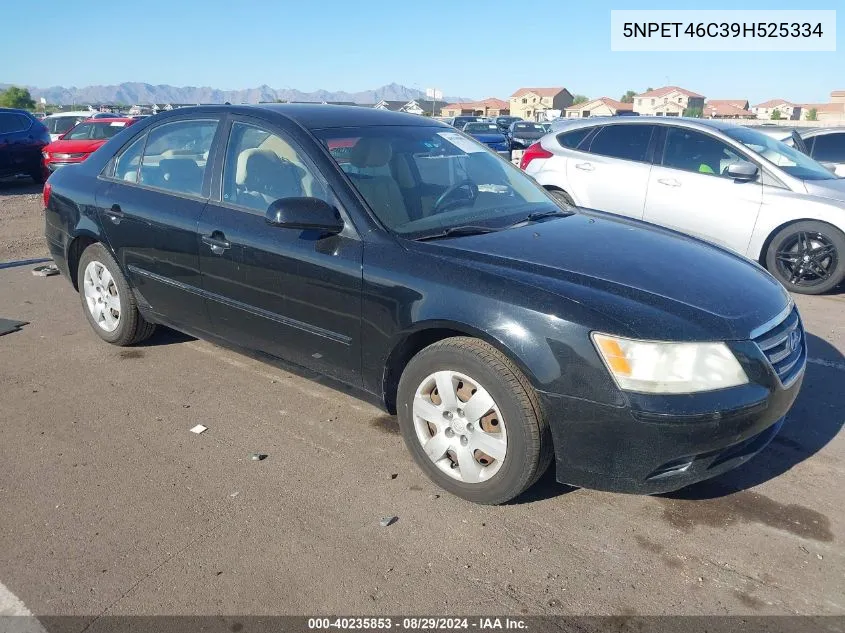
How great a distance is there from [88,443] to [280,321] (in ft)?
3.84

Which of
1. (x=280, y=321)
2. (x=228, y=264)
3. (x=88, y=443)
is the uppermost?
(x=228, y=264)

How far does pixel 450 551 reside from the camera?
2732 millimetres

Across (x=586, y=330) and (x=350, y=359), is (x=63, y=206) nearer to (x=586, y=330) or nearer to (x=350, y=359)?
(x=350, y=359)

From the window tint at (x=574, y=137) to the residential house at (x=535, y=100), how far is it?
91.3 m

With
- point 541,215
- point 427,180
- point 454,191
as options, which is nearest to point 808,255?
point 541,215

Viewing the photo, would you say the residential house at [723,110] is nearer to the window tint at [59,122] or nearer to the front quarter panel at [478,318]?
the window tint at [59,122]

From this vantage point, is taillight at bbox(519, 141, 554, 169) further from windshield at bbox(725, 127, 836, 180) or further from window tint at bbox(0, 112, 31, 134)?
window tint at bbox(0, 112, 31, 134)

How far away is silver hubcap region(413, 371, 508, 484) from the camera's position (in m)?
2.88

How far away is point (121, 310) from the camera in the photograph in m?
4.72

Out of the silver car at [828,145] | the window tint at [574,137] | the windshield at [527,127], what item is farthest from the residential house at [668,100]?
the window tint at [574,137]

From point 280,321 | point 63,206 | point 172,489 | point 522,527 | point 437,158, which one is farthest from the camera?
point 63,206

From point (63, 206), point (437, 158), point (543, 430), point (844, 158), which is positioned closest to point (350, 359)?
point (543, 430)

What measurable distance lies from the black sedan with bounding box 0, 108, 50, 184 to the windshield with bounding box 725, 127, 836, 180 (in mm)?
13373

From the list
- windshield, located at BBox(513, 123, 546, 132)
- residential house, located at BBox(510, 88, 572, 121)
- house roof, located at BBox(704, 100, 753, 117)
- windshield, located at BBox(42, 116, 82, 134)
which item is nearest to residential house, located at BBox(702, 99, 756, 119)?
house roof, located at BBox(704, 100, 753, 117)
